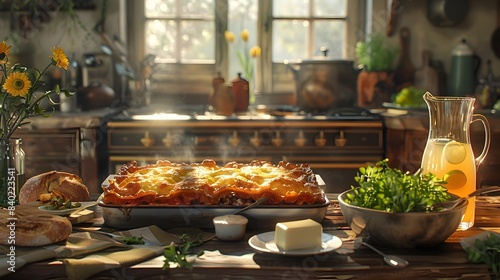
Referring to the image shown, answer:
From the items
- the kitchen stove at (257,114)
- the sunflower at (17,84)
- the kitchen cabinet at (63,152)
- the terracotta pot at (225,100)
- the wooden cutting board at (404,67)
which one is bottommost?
the kitchen cabinet at (63,152)

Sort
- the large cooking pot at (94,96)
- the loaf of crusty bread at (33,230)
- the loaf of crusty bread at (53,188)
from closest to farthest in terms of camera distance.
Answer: the loaf of crusty bread at (33,230), the loaf of crusty bread at (53,188), the large cooking pot at (94,96)

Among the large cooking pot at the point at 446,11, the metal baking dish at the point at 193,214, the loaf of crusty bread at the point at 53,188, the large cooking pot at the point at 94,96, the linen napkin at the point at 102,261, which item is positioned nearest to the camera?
the linen napkin at the point at 102,261

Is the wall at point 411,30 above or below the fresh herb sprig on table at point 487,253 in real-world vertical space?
above

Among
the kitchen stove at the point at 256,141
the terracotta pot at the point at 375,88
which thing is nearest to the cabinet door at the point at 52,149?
the kitchen stove at the point at 256,141

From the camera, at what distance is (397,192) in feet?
4.36

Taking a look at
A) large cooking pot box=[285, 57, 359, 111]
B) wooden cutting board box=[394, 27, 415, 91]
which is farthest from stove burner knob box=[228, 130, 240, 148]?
wooden cutting board box=[394, 27, 415, 91]

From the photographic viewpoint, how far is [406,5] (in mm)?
3928

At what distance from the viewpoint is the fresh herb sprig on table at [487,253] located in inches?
49.4

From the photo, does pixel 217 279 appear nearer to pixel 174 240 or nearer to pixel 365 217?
pixel 174 240

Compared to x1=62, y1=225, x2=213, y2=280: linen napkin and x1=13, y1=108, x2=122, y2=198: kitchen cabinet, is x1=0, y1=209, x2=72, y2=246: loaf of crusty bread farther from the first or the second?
x1=13, y1=108, x2=122, y2=198: kitchen cabinet

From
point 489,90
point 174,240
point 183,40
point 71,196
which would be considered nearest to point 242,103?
point 183,40

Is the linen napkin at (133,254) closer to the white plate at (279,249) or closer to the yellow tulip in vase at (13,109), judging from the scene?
the white plate at (279,249)

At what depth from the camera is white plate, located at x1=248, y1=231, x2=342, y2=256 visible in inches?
49.9

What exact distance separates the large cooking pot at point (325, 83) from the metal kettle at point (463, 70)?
0.68m
